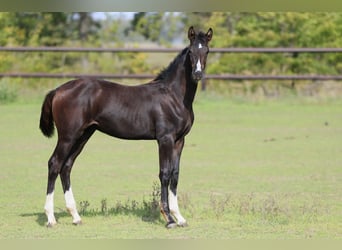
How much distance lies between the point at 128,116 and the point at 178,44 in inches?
900

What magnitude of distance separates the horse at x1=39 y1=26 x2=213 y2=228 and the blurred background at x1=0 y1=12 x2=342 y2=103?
11.9 m

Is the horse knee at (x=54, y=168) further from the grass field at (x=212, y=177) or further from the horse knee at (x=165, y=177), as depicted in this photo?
the horse knee at (x=165, y=177)

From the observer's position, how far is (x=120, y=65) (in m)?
26.8

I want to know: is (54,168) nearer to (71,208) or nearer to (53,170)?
(53,170)

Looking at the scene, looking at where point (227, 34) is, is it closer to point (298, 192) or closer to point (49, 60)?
point (49, 60)

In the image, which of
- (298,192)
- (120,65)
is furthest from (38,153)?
(120,65)

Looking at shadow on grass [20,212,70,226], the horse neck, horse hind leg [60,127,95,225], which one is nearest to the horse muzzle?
the horse neck

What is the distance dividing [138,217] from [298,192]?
9.40 ft

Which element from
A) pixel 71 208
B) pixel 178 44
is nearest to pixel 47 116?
pixel 71 208

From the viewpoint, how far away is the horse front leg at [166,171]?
7457mm

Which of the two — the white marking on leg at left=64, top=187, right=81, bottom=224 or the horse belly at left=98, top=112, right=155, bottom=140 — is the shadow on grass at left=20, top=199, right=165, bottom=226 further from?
the horse belly at left=98, top=112, right=155, bottom=140

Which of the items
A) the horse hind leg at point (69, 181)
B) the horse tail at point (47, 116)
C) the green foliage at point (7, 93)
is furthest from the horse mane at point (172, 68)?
the green foliage at point (7, 93)

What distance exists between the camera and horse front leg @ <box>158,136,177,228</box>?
7.46m

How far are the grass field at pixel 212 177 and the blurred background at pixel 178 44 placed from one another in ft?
7.85
